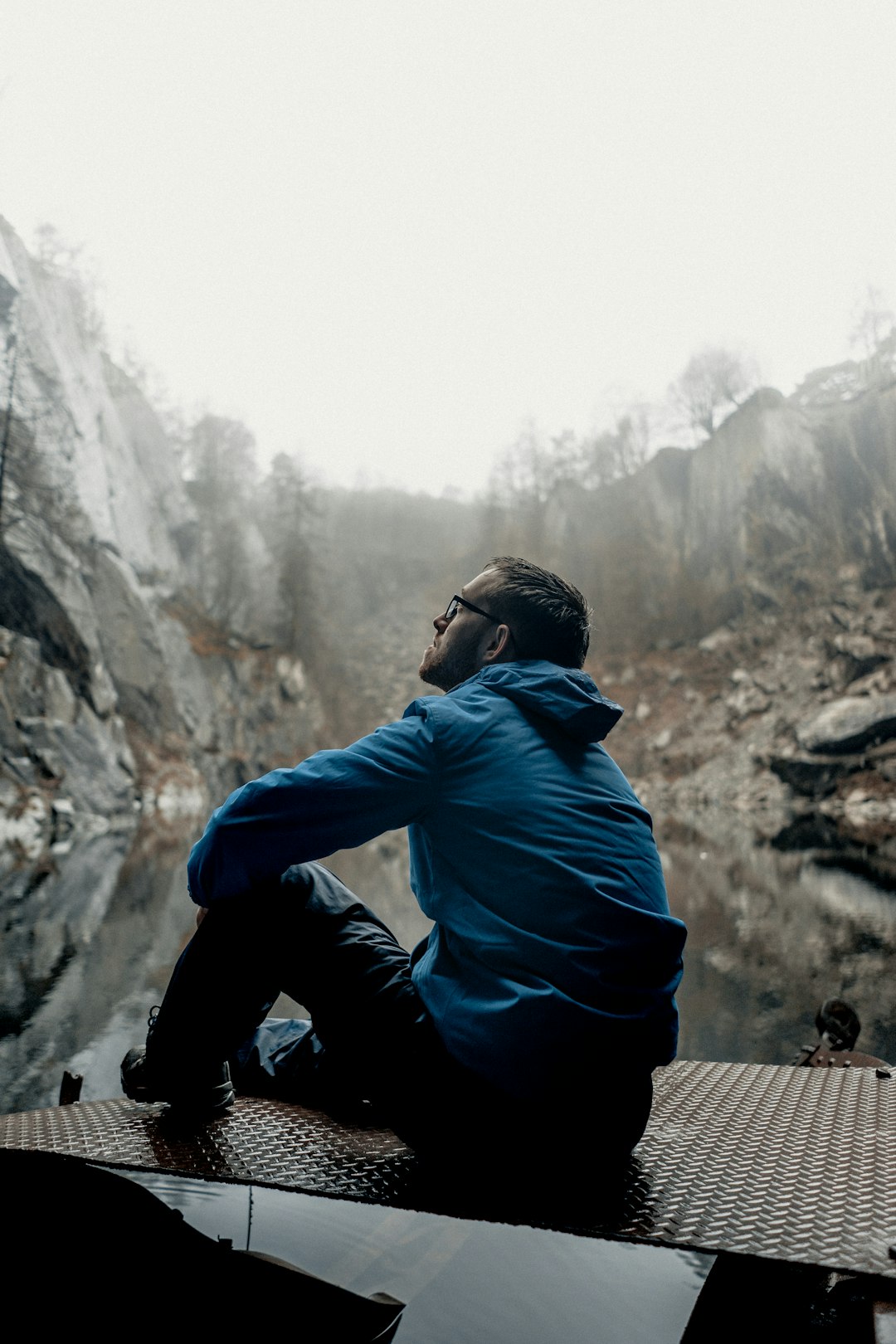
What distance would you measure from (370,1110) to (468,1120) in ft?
1.33

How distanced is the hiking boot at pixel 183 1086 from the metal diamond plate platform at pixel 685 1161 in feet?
0.11

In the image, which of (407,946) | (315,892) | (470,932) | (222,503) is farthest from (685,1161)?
(222,503)

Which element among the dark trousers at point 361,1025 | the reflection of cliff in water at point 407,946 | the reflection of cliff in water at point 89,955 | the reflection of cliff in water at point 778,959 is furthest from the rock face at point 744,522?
the dark trousers at point 361,1025

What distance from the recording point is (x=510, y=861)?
3.76 feet

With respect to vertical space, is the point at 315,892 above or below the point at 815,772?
above

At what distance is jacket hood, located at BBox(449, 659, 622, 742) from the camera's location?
1.21 metres

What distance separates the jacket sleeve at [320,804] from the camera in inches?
44.6

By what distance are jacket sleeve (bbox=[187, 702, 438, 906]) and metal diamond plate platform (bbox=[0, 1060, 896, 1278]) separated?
41 centimetres

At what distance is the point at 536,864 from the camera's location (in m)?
1.13

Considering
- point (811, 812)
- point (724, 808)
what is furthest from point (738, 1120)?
point (724, 808)

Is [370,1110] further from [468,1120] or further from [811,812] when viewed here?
[811,812]

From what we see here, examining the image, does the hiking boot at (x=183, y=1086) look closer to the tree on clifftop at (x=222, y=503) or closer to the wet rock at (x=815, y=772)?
the wet rock at (x=815, y=772)

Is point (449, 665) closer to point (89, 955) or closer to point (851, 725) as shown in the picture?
point (89, 955)

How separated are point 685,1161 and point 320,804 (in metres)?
0.73
